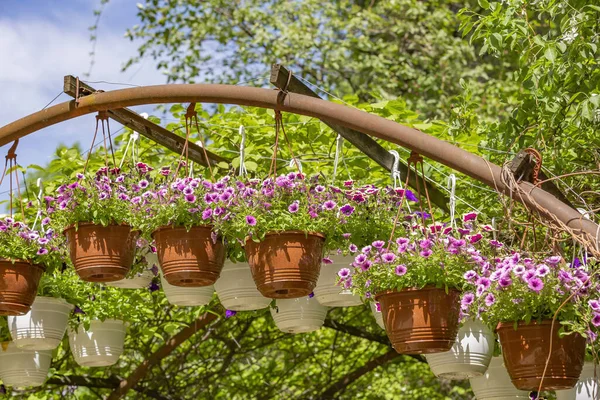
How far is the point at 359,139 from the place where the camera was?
2971mm

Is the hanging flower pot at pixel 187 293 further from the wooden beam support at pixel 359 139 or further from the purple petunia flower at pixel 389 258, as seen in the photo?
the purple petunia flower at pixel 389 258

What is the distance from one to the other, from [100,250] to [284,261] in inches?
21.4

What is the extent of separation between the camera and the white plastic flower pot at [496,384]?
3.05 metres

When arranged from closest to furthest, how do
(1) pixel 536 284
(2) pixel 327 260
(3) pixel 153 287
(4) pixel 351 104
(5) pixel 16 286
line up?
(1) pixel 536 284
(2) pixel 327 260
(5) pixel 16 286
(3) pixel 153 287
(4) pixel 351 104

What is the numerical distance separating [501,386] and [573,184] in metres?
0.95

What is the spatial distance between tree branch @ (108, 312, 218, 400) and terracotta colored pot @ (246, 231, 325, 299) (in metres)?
1.76

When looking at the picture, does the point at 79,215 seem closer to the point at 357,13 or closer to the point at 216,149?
the point at 216,149

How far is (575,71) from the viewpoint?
3375 millimetres

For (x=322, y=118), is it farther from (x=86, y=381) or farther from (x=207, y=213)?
(x=86, y=381)

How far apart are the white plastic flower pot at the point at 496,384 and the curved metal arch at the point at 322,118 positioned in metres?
0.84

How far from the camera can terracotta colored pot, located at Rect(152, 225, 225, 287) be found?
2541mm

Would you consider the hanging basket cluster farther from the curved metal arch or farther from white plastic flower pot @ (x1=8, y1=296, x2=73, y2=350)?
white plastic flower pot @ (x1=8, y1=296, x2=73, y2=350)

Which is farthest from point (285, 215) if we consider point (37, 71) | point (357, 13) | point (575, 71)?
point (357, 13)

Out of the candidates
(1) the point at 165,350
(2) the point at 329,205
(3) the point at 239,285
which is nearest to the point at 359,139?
(2) the point at 329,205
